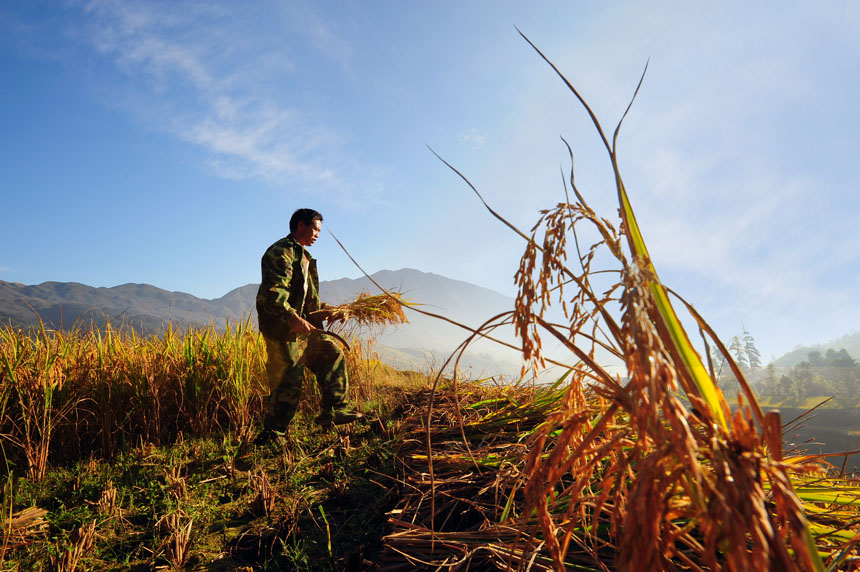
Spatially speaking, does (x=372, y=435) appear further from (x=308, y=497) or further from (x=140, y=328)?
(x=140, y=328)

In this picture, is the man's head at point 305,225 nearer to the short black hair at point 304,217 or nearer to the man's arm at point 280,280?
the short black hair at point 304,217

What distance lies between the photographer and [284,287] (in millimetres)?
4406

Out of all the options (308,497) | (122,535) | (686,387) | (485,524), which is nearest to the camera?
(686,387)

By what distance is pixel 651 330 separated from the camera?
0.57m

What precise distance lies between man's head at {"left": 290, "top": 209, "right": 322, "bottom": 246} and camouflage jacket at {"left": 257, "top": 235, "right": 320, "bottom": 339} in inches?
4.8

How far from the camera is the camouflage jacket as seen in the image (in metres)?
4.20

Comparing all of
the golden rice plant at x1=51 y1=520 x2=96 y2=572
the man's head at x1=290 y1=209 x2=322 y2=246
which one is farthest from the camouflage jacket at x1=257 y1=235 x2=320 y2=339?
the golden rice plant at x1=51 y1=520 x2=96 y2=572

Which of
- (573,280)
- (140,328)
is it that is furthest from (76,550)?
(140,328)

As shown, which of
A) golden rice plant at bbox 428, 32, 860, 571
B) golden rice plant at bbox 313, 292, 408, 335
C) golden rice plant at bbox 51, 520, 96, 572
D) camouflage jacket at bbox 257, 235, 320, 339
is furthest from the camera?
golden rice plant at bbox 313, 292, 408, 335

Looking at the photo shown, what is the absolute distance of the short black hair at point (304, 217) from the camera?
477cm

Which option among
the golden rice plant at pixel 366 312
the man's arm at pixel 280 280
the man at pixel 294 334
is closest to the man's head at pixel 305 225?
the man at pixel 294 334

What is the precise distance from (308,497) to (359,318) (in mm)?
2635

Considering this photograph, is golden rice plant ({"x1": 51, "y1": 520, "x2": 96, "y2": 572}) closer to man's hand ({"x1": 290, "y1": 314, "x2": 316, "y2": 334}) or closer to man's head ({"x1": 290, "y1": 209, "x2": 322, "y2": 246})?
man's hand ({"x1": 290, "y1": 314, "x2": 316, "y2": 334})

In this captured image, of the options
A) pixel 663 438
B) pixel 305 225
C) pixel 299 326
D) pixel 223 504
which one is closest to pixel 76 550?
pixel 223 504
